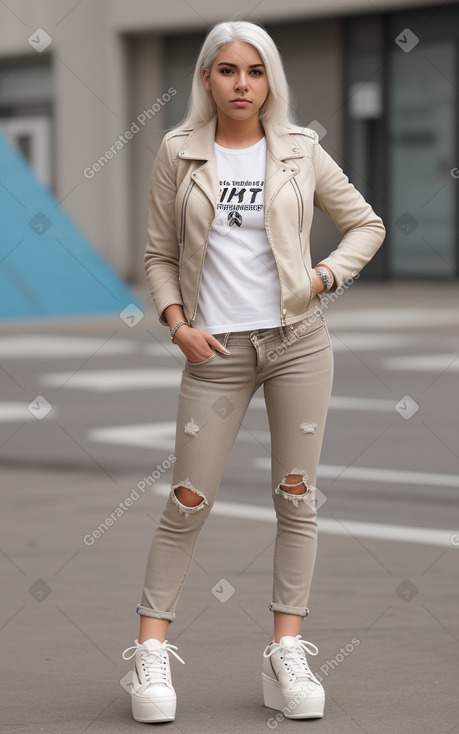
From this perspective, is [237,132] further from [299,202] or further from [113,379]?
[113,379]

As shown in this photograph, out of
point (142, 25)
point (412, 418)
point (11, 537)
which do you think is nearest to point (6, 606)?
point (11, 537)

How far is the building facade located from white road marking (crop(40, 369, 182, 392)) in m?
10.9

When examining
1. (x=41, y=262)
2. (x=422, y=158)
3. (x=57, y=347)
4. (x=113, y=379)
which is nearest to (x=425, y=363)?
(x=113, y=379)

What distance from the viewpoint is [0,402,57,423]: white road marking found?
9922mm

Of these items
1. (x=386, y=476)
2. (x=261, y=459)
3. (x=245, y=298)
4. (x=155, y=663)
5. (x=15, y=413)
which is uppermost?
(x=15, y=413)

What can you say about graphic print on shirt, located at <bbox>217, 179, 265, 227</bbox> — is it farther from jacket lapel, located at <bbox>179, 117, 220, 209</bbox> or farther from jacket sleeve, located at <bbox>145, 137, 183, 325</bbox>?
jacket sleeve, located at <bbox>145, 137, 183, 325</bbox>

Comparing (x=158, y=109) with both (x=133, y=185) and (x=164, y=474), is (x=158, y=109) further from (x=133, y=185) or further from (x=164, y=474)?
(x=164, y=474)

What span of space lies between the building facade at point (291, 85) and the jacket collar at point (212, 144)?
18.8 meters

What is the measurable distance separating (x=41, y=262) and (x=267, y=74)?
1386cm

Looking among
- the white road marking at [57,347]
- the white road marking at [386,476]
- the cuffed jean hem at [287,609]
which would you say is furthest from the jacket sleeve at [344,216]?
the white road marking at [57,347]

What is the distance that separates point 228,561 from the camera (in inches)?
229

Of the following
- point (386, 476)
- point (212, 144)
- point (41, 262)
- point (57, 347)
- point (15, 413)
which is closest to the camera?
point (212, 144)

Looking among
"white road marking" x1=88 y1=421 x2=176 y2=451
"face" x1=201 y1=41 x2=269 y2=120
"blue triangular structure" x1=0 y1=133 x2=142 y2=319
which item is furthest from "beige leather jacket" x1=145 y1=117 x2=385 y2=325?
"blue triangular structure" x1=0 y1=133 x2=142 y2=319

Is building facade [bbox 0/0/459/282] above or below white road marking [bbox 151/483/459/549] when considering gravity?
above
